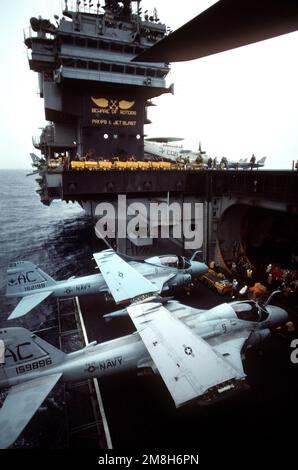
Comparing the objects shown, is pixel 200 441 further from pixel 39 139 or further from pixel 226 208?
pixel 39 139

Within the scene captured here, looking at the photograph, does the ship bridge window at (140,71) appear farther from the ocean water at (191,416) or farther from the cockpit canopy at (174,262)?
the ocean water at (191,416)

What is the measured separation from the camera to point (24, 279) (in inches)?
774

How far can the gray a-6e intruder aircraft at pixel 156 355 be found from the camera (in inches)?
362

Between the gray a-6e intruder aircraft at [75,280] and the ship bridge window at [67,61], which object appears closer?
the gray a-6e intruder aircraft at [75,280]

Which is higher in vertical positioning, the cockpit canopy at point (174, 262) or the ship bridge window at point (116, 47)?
the ship bridge window at point (116, 47)

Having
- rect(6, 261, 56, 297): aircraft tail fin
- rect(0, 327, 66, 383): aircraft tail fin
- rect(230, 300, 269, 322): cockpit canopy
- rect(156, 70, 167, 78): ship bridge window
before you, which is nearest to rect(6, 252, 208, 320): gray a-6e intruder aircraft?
rect(6, 261, 56, 297): aircraft tail fin

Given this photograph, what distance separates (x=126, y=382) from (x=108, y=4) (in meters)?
49.3

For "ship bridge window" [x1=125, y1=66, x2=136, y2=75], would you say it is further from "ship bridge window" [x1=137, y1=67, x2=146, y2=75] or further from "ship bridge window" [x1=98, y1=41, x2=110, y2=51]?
"ship bridge window" [x1=98, y1=41, x2=110, y2=51]

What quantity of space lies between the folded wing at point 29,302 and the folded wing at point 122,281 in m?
4.41

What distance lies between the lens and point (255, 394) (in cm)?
1279

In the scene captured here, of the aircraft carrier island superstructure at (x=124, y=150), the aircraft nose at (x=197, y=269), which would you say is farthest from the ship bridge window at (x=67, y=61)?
the aircraft nose at (x=197, y=269)

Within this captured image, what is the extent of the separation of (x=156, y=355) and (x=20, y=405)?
501 cm

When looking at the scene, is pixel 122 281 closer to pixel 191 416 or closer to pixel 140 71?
pixel 191 416
